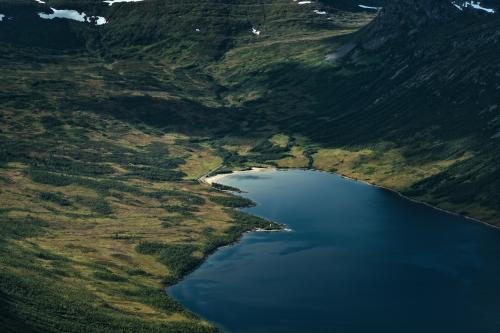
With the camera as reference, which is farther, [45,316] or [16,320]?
[45,316]

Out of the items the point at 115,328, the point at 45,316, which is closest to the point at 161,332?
the point at 115,328

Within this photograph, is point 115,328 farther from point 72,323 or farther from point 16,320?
point 16,320

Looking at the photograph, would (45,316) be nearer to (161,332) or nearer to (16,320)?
(16,320)

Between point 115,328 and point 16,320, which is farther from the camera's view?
point 115,328

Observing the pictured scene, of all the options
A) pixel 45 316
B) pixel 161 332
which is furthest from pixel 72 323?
pixel 161 332

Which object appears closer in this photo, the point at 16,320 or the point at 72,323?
the point at 16,320

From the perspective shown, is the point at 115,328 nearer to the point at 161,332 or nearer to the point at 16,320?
the point at 161,332
